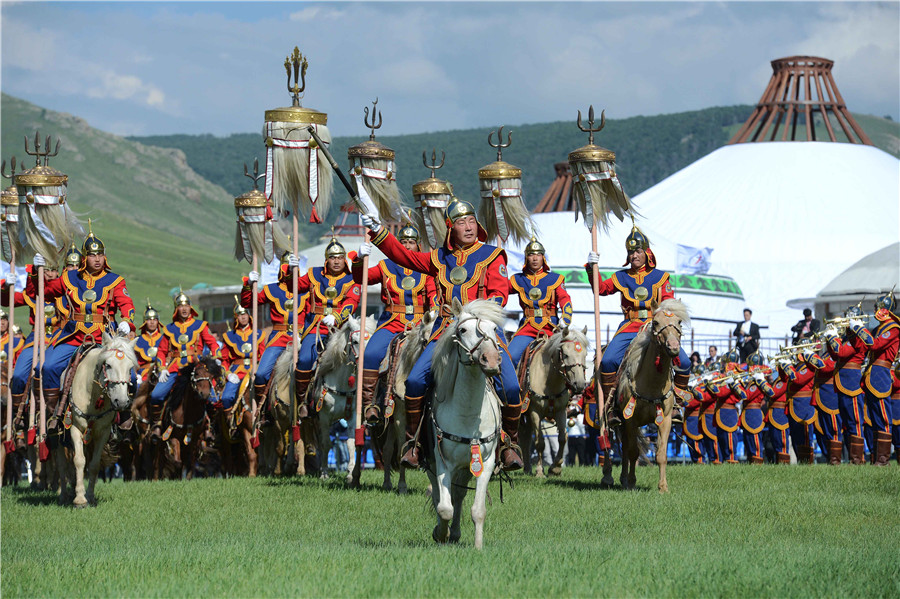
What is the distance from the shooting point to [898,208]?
59.5 metres

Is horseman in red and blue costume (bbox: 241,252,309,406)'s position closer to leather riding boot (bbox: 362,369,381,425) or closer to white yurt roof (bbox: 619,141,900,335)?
leather riding boot (bbox: 362,369,381,425)

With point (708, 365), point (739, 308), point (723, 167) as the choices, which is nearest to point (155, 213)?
point (723, 167)

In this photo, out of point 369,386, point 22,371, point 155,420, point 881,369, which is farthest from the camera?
point 155,420

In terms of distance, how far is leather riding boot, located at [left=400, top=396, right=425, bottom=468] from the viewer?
10516 mm

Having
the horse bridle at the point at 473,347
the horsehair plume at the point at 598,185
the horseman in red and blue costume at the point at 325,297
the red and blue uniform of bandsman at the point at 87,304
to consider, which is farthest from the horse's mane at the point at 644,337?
the red and blue uniform of bandsman at the point at 87,304

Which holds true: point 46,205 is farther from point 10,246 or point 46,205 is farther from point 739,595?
point 739,595

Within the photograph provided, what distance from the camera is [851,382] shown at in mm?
18734

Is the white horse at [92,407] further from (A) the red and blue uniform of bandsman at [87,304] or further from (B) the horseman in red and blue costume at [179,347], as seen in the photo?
(B) the horseman in red and blue costume at [179,347]

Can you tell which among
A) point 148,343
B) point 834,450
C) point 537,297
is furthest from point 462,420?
point 148,343

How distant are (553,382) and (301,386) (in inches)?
135

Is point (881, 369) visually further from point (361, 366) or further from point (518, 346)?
point (361, 366)

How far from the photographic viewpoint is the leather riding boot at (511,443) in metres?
10.5

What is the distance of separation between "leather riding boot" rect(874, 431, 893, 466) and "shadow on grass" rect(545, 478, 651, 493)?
189 inches

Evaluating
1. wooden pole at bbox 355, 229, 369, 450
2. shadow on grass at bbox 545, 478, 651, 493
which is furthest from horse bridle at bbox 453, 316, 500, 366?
shadow on grass at bbox 545, 478, 651, 493
